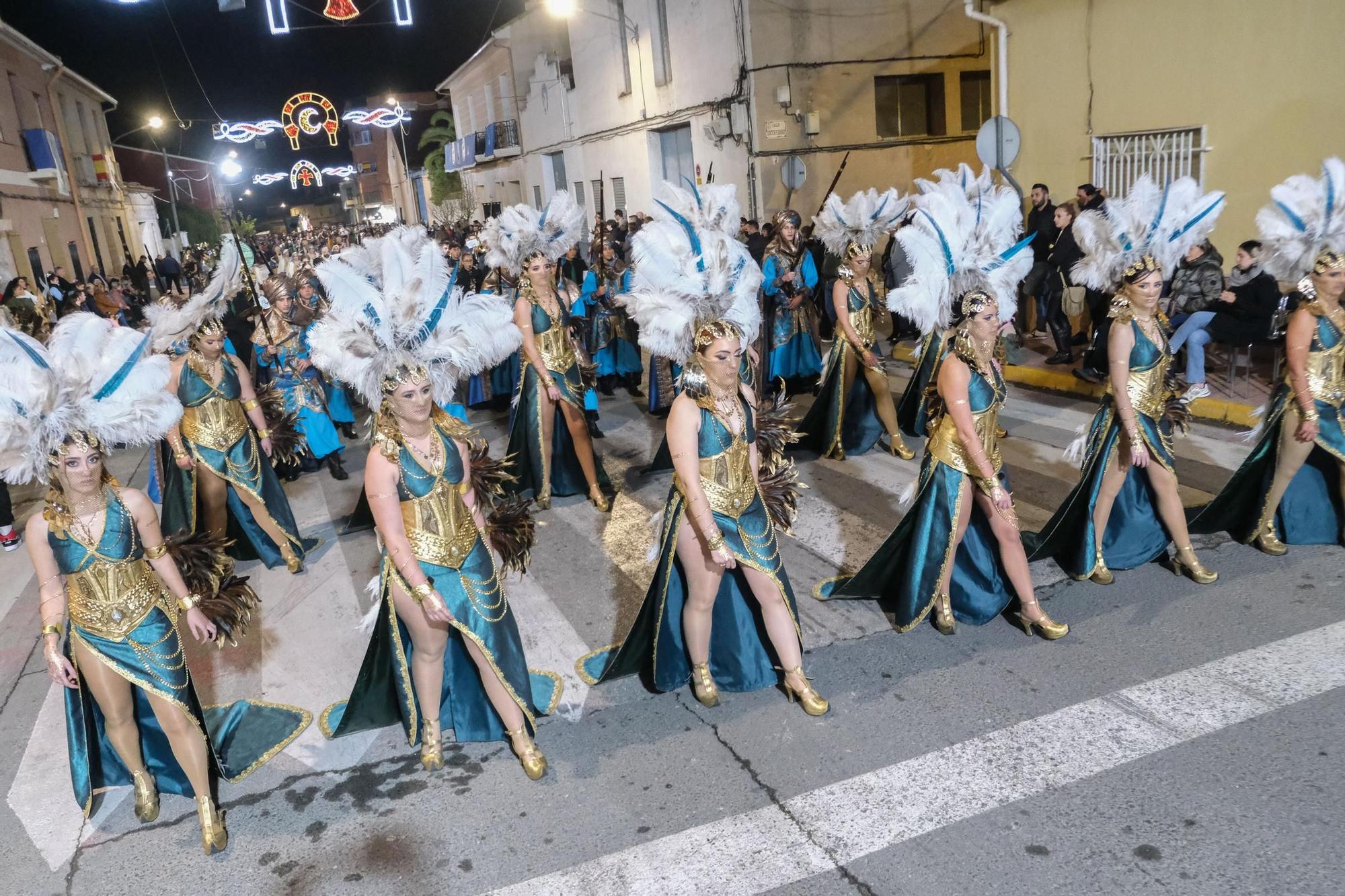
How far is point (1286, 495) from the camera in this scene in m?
5.98

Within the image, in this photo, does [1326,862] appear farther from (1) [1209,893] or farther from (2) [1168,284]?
(2) [1168,284]

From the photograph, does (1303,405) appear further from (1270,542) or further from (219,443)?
(219,443)

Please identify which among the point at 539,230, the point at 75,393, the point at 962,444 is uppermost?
the point at 539,230

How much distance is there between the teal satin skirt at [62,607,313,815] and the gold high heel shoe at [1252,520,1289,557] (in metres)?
5.61

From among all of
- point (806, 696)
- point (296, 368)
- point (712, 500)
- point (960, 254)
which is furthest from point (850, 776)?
point (296, 368)

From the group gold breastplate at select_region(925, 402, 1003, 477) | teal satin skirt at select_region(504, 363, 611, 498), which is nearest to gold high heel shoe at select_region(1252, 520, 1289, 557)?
gold breastplate at select_region(925, 402, 1003, 477)

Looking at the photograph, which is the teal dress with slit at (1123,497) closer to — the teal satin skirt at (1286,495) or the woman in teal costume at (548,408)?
the teal satin skirt at (1286,495)

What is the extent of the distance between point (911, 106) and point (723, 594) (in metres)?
18.0

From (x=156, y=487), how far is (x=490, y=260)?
338 centimetres

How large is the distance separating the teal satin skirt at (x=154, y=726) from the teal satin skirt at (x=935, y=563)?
319 cm

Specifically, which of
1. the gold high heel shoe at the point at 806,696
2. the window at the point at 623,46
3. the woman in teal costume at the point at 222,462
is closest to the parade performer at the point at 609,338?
the woman in teal costume at the point at 222,462

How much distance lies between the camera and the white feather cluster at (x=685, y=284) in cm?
436

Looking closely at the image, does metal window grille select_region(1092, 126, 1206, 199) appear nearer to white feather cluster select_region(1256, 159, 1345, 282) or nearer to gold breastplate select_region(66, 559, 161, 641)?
white feather cluster select_region(1256, 159, 1345, 282)

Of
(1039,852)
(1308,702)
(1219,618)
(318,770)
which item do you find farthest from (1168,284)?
(318,770)
